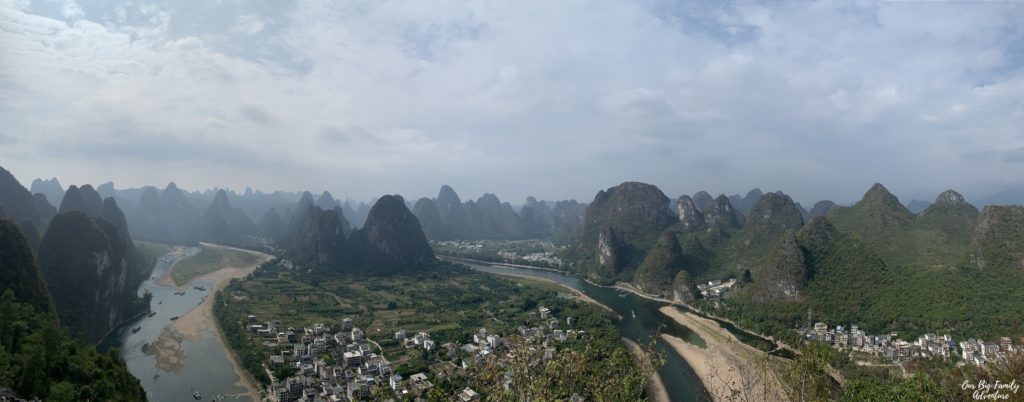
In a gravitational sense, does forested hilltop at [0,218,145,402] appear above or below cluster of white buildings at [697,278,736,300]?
above

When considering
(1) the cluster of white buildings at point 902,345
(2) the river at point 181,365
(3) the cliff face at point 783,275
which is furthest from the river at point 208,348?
(3) the cliff face at point 783,275

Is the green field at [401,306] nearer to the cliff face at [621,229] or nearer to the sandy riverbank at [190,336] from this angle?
the sandy riverbank at [190,336]

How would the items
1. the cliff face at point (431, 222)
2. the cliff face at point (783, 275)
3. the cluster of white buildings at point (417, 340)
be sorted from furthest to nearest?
the cliff face at point (431, 222)
the cliff face at point (783, 275)
the cluster of white buildings at point (417, 340)

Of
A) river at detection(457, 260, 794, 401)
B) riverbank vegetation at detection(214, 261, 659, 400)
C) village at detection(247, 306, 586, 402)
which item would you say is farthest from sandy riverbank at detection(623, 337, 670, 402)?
village at detection(247, 306, 586, 402)

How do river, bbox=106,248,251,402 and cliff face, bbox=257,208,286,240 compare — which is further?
cliff face, bbox=257,208,286,240

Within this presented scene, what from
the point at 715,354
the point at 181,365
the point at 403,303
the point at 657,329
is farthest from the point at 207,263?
the point at 657,329

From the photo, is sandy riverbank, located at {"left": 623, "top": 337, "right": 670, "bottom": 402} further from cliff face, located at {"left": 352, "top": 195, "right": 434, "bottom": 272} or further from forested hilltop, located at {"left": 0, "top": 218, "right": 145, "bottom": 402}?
cliff face, located at {"left": 352, "top": 195, "right": 434, "bottom": 272}
